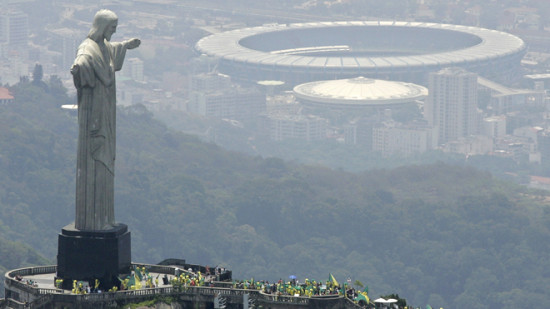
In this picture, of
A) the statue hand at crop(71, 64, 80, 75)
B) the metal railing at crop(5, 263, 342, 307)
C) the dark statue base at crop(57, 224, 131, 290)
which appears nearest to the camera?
the metal railing at crop(5, 263, 342, 307)

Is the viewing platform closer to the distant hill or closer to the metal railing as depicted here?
the metal railing

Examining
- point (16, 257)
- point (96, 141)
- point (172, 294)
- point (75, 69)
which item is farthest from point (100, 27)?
point (16, 257)

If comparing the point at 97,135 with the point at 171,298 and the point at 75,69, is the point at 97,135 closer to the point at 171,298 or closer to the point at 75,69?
the point at 75,69

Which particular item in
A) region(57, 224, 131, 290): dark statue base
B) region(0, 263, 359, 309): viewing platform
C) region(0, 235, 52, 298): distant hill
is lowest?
region(0, 235, 52, 298): distant hill

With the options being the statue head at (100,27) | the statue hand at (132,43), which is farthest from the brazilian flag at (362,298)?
the statue head at (100,27)

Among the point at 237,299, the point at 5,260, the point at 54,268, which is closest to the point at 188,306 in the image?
the point at 237,299

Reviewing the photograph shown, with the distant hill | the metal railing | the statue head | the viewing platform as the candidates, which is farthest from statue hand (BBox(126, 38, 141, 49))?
the distant hill

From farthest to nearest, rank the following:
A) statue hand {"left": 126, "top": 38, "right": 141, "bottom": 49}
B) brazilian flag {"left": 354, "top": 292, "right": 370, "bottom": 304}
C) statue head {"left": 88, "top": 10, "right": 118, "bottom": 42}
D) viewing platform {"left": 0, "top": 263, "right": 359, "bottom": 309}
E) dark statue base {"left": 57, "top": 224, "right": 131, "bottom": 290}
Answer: statue hand {"left": 126, "top": 38, "right": 141, "bottom": 49} < statue head {"left": 88, "top": 10, "right": 118, "bottom": 42} < dark statue base {"left": 57, "top": 224, "right": 131, "bottom": 290} < brazilian flag {"left": 354, "top": 292, "right": 370, "bottom": 304} < viewing platform {"left": 0, "top": 263, "right": 359, "bottom": 309}
